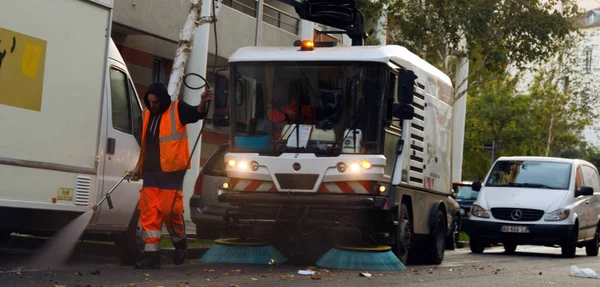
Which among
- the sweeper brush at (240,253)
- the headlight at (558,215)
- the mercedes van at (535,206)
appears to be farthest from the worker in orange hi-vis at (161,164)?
the headlight at (558,215)

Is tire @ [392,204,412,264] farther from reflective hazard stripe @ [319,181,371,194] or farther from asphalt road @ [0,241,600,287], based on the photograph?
reflective hazard stripe @ [319,181,371,194]

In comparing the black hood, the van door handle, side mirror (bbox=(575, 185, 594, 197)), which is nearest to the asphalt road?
the van door handle

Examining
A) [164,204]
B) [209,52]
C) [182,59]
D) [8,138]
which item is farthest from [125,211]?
[209,52]

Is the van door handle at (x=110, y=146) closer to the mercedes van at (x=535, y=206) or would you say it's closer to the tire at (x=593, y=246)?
the mercedes van at (x=535, y=206)

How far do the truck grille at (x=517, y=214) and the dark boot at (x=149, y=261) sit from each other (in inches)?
384

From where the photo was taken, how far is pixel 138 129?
38.1 feet

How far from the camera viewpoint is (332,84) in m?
12.4

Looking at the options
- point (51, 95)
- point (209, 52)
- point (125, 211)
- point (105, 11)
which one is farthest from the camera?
point (209, 52)

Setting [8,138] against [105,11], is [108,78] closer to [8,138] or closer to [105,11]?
[105,11]

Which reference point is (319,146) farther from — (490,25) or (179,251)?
(490,25)

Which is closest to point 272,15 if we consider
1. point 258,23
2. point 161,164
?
point 258,23

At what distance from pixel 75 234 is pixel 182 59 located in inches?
185

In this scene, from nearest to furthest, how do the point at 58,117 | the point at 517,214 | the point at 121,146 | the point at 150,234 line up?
the point at 58,117 < the point at 150,234 < the point at 121,146 < the point at 517,214

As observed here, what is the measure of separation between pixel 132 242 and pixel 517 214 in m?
9.28
